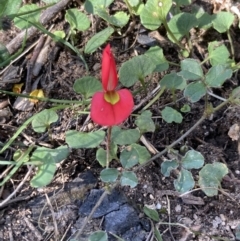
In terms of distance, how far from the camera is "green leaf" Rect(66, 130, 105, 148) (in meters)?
1.58

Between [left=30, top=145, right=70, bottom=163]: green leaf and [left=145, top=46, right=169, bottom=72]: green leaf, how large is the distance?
0.41 m

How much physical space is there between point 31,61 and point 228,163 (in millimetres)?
773

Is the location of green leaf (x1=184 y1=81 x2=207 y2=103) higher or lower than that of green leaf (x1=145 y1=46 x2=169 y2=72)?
lower

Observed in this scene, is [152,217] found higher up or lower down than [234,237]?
higher up

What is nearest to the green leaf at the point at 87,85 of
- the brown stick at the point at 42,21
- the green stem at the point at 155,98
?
the green stem at the point at 155,98

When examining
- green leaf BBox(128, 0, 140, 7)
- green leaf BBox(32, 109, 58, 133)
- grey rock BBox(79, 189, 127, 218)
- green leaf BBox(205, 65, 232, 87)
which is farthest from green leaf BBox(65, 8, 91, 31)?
grey rock BBox(79, 189, 127, 218)

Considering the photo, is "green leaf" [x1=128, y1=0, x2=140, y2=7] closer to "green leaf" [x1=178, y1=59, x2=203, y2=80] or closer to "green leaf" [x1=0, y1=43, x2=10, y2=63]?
"green leaf" [x1=178, y1=59, x2=203, y2=80]

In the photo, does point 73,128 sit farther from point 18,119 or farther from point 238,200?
point 238,200

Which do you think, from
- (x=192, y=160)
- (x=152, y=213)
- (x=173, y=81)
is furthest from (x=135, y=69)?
(x=152, y=213)

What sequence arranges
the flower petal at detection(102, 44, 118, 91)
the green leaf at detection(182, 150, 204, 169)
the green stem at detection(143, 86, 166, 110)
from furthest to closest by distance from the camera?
the green stem at detection(143, 86, 166, 110) < the green leaf at detection(182, 150, 204, 169) < the flower petal at detection(102, 44, 118, 91)

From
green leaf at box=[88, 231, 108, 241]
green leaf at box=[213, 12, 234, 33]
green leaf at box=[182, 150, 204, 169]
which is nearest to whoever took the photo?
green leaf at box=[88, 231, 108, 241]

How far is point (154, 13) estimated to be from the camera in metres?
1.89

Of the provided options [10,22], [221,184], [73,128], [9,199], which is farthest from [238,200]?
[10,22]

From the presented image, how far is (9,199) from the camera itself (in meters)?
1.69
